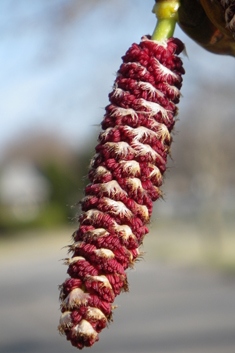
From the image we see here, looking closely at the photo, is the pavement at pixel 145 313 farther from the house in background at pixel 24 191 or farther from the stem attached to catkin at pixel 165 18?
the house in background at pixel 24 191

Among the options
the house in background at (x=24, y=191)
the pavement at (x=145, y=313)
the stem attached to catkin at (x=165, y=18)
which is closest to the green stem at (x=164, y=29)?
the stem attached to catkin at (x=165, y=18)

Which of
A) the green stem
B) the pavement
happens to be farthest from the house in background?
the green stem

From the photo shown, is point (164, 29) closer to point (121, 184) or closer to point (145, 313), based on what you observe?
point (121, 184)

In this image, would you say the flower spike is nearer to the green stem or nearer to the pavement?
the green stem

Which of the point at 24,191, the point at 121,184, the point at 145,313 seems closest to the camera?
the point at 121,184

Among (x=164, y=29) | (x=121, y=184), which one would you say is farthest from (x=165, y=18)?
(x=121, y=184)

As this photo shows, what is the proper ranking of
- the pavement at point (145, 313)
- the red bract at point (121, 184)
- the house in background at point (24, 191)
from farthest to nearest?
the house in background at point (24, 191)
the pavement at point (145, 313)
the red bract at point (121, 184)
